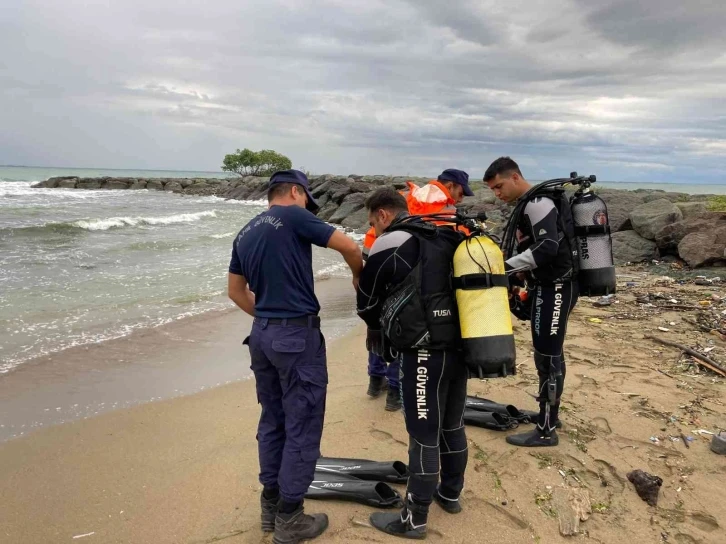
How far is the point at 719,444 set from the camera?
3.85m

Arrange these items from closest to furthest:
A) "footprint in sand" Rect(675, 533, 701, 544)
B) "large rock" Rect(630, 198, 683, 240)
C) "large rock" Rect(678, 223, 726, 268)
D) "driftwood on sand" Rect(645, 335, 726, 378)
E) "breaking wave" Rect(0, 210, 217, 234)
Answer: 1. "footprint in sand" Rect(675, 533, 701, 544)
2. "driftwood on sand" Rect(645, 335, 726, 378)
3. "large rock" Rect(678, 223, 726, 268)
4. "large rock" Rect(630, 198, 683, 240)
5. "breaking wave" Rect(0, 210, 217, 234)

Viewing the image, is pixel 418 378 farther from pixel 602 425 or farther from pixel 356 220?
pixel 356 220

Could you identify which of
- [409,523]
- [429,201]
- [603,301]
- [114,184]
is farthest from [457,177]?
[114,184]

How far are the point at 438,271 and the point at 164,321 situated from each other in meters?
6.22

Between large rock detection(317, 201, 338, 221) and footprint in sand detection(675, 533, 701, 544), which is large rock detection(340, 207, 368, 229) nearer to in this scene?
large rock detection(317, 201, 338, 221)

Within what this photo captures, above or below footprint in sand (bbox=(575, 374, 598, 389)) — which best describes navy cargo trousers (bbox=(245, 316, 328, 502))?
above

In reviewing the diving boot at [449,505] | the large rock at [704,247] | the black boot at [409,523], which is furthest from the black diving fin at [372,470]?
the large rock at [704,247]

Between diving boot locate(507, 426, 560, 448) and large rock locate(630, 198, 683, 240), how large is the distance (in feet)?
32.6

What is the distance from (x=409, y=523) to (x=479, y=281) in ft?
4.92

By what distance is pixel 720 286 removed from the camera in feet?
29.2

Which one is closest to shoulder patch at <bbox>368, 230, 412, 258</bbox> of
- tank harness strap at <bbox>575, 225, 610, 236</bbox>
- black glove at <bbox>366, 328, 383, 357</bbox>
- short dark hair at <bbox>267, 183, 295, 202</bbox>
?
black glove at <bbox>366, 328, 383, 357</bbox>

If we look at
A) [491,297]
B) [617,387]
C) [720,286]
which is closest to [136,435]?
[491,297]

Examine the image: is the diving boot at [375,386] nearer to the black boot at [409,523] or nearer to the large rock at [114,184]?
the black boot at [409,523]

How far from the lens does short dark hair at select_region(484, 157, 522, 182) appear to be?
3.83 m
